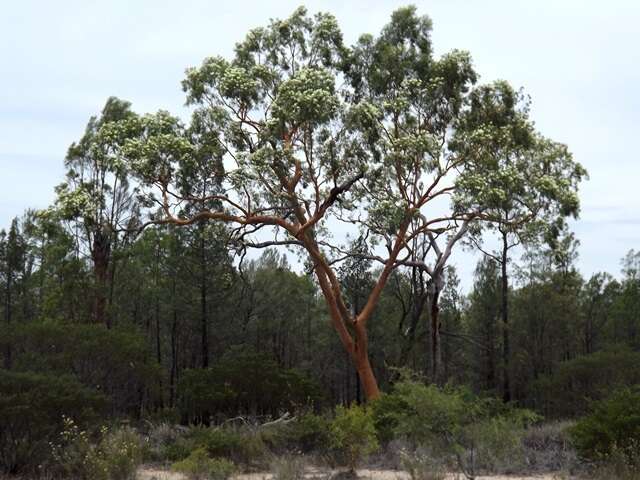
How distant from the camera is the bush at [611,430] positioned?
11.8 meters

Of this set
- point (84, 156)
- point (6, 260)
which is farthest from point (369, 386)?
point (6, 260)

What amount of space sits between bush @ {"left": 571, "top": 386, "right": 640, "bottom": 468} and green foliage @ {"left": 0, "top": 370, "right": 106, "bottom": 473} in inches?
348

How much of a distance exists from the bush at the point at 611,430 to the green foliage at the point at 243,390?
8.62 meters

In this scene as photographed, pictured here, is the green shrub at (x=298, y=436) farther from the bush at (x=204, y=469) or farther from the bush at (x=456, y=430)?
the bush at (x=456, y=430)

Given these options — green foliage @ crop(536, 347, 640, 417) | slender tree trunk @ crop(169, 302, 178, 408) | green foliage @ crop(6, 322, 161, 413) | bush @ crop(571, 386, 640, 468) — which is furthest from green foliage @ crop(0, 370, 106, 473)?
slender tree trunk @ crop(169, 302, 178, 408)

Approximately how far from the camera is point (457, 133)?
2350 cm

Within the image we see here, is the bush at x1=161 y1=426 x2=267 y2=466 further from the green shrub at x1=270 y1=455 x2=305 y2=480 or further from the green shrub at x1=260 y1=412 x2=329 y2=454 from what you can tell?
the green shrub at x1=270 y1=455 x2=305 y2=480

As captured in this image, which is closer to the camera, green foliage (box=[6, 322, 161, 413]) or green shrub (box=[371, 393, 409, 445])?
green shrub (box=[371, 393, 409, 445])

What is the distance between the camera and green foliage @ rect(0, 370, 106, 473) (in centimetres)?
1177

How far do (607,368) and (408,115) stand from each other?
411 inches

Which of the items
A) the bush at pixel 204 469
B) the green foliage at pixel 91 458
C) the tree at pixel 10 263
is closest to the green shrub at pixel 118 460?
the green foliage at pixel 91 458

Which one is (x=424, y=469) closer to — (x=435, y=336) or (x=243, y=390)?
(x=243, y=390)

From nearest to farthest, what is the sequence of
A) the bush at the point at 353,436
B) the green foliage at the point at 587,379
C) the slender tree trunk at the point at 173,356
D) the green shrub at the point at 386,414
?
the bush at the point at 353,436 → the green shrub at the point at 386,414 → the green foliage at the point at 587,379 → the slender tree trunk at the point at 173,356

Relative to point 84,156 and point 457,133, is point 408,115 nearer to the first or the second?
point 457,133
